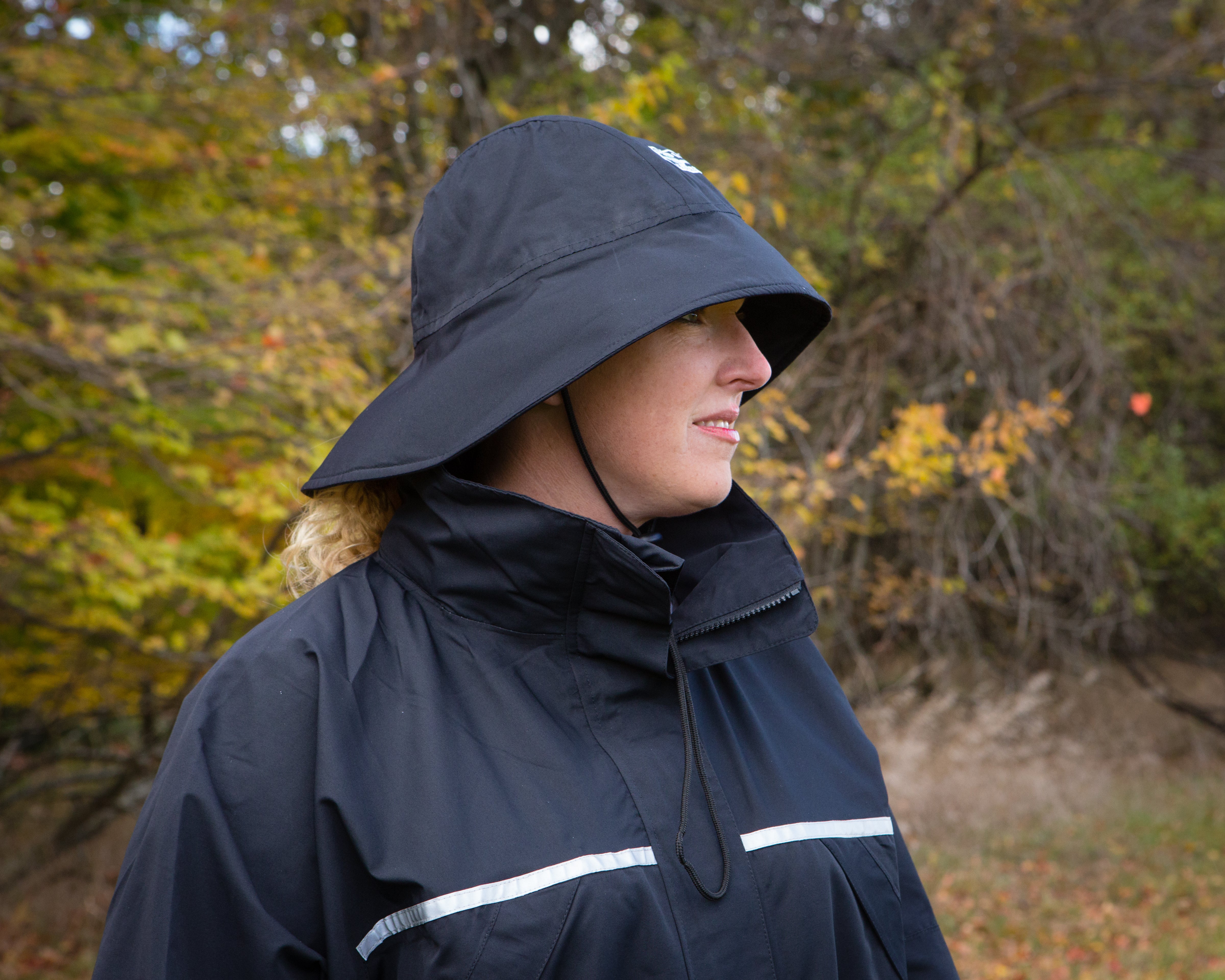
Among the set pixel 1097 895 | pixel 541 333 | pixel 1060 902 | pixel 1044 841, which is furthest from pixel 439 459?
pixel 1044 841

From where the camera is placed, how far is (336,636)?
4.38ft

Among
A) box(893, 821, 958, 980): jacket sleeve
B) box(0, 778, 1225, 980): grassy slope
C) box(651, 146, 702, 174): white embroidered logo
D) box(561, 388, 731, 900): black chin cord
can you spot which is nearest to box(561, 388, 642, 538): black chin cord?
box(561, 388, 731, 900): black chin cord

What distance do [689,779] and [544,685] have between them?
0.23 m

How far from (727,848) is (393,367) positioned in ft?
13.7

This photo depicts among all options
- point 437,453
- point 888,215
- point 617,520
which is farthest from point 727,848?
point 888,215

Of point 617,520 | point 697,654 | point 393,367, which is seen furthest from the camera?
point 393,367

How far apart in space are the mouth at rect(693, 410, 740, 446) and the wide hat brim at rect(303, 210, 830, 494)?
19 cm

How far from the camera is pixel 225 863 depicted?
1.16m

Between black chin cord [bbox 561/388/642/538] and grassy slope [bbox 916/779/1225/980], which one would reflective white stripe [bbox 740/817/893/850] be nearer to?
black chin cord [bbox 561/388/642/538]

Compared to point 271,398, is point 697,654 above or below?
below

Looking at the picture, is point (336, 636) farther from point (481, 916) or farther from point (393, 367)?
point (393, 367)

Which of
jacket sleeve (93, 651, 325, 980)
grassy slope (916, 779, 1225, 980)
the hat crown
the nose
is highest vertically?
the hat crown

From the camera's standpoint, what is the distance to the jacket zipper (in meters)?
1.46

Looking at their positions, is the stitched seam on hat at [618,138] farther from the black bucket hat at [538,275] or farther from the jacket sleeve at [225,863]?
the jacket sleeve at [225,863]
